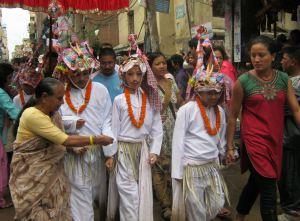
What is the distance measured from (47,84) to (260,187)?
2.14 meters

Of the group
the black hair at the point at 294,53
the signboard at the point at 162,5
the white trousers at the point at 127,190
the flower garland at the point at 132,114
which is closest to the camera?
the white trousers at the point at 127,190

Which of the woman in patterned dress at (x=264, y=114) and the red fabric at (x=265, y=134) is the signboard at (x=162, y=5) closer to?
the woman in patterned dress at (x=264, y=114)

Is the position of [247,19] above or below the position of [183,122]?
above

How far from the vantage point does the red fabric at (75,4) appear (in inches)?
238

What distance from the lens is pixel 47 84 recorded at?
3303mm

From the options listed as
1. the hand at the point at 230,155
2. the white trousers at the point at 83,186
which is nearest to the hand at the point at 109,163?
the white trousers at the point at 83,186

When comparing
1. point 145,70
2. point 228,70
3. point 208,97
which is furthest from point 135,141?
point 228,70

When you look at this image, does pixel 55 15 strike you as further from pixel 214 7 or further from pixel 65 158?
pixel 214 7

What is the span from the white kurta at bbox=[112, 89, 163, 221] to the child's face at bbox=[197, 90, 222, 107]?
577 millimetres

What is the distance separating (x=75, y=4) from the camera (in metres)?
6.32

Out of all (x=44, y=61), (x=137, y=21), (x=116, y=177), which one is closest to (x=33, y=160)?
(x=116, y=177)

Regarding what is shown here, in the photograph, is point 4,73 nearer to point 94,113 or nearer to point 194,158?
point 94,113

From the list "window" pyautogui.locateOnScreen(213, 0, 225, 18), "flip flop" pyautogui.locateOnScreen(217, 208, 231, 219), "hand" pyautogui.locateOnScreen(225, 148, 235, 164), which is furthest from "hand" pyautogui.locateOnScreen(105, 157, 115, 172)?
"window" pyautogui.locateOnScreen(213, 0, 225, 18)

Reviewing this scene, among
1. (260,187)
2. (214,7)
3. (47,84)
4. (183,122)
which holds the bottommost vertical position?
(260,187)
